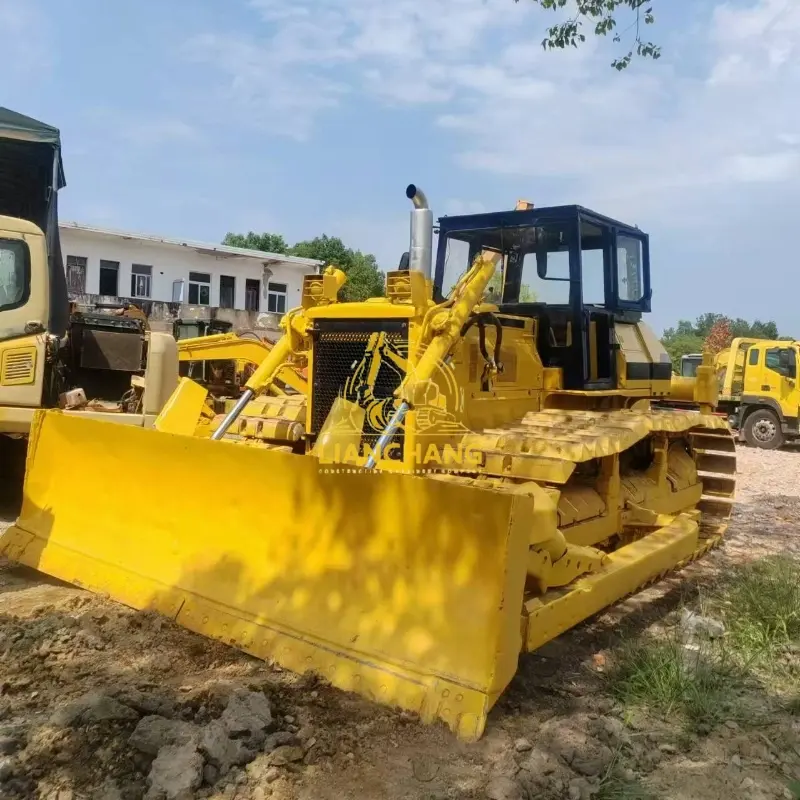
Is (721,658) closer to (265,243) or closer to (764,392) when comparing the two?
(764,392)

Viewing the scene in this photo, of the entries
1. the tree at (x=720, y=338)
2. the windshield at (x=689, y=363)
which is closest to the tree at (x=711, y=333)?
the tree at (x=720, y=338)

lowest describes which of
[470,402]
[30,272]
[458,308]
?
[470,402]

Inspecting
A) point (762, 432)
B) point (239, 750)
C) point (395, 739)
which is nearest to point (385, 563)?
point (395, 739)

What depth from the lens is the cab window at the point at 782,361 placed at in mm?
16672

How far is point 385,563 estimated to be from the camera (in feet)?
11.8

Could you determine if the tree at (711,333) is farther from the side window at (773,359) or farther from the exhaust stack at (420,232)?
the exhaust stack at (420,232)

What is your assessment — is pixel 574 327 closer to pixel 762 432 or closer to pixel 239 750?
pixel 239 750

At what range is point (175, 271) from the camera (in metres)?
27.1

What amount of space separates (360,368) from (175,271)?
77.0ft

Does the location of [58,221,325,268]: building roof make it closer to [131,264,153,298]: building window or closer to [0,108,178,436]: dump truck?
[131,264,153,298]: building window

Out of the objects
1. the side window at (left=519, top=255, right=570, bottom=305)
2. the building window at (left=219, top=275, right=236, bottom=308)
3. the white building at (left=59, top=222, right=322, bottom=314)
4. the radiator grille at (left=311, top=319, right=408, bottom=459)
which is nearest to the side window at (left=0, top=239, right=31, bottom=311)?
the radiator grille at (left=311, top=319, right=408, bottom=459)

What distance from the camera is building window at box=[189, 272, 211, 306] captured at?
27562 mm

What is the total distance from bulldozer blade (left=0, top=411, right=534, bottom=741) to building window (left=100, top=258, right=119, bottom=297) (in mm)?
21953

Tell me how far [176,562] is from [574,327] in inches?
131
